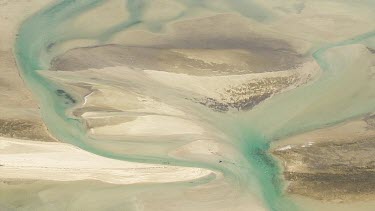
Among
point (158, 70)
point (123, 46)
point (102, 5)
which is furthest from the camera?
point (102, 5)

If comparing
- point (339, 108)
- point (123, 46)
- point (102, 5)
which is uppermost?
point (102, 5)

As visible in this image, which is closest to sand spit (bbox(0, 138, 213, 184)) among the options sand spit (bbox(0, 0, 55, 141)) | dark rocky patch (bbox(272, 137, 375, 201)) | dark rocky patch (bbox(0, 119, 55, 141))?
dark rocky patch (bbox(0, 119, 55, 141))

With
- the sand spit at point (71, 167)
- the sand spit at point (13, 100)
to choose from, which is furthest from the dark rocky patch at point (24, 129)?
the sand spit at point (71, 167)

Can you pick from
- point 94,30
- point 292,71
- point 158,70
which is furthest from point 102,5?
point 292,71

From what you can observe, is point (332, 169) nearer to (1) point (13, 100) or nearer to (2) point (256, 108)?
(2) point (256, 108)

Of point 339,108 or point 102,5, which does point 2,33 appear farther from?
point 339,108

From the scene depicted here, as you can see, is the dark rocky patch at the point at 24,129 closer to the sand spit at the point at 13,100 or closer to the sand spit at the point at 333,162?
the sand spit at the point at 13,100
